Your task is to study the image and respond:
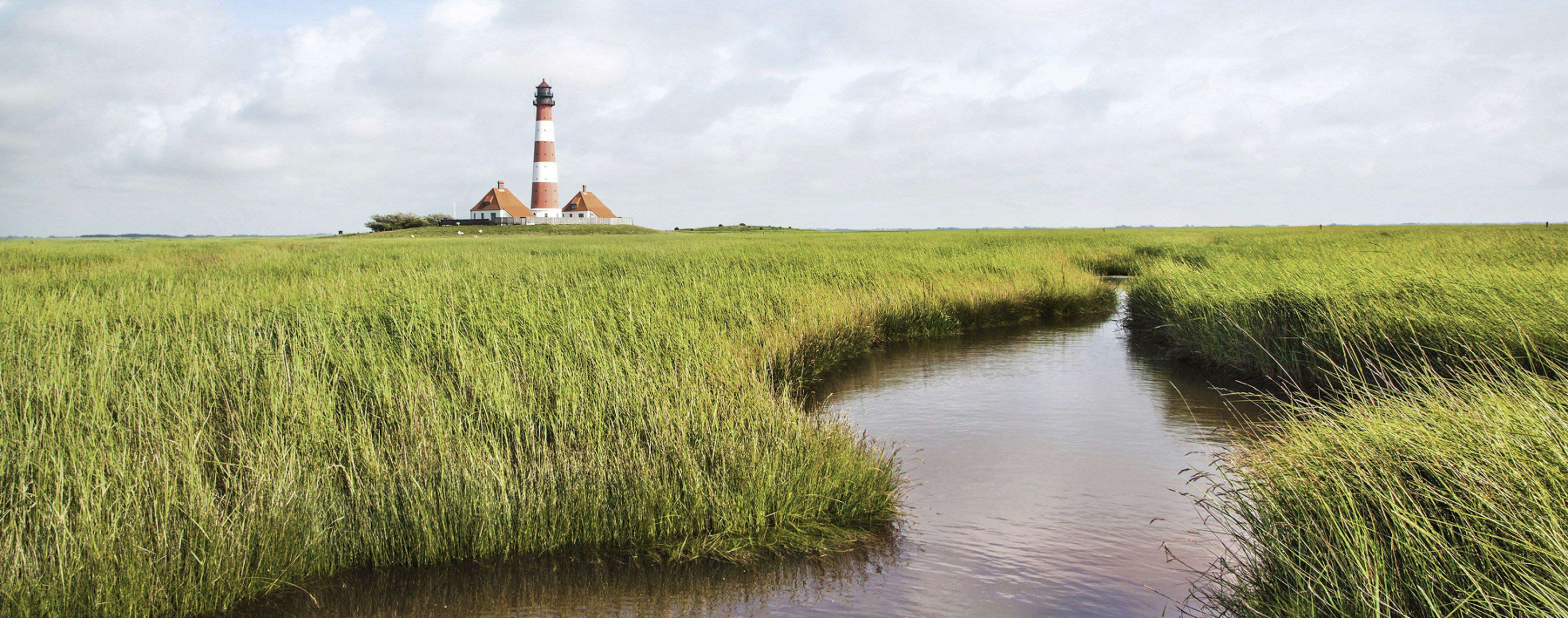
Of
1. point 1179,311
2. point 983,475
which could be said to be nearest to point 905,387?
point 983,475

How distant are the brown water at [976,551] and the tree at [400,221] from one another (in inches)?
2683

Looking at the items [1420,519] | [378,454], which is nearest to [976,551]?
[1420,519]

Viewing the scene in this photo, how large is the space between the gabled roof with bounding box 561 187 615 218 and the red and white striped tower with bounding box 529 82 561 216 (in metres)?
7.35

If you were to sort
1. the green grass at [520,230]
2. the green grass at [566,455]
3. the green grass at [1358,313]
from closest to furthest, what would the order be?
the green grass at [566,455] < the green grass at [1358,313] < the green grass at [520,230]

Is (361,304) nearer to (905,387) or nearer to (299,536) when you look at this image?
(299,536)

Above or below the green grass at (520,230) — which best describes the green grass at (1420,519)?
below

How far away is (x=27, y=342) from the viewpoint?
6098mm

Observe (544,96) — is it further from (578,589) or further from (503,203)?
(578,589)

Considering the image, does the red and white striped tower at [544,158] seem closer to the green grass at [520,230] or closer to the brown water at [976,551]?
the green grass at [520,230]

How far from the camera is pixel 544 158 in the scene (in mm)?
64312

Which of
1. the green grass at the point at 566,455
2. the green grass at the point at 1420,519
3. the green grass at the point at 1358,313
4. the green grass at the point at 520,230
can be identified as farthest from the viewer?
the green grass at the point at 520,230

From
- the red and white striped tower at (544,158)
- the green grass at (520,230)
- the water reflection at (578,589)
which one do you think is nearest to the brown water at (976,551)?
the water reflection at (578,589)

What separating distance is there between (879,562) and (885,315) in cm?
891

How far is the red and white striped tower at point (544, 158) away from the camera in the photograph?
64.4 m
